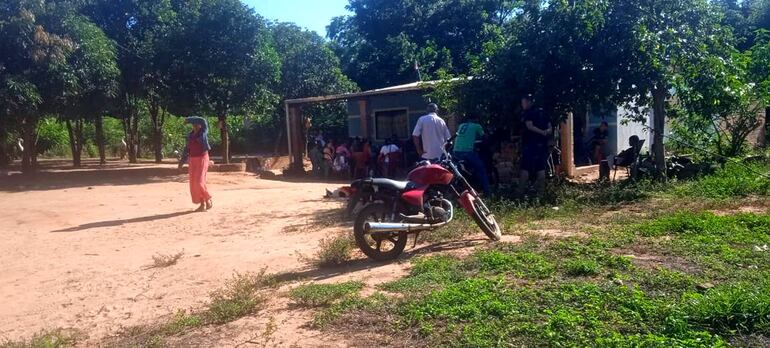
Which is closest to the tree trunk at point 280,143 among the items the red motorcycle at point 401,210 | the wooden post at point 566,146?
the wooden post at point 566,146

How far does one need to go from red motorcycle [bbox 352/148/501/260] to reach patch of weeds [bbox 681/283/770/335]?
2893 mm

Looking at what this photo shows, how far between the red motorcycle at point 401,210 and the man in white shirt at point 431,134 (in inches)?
111

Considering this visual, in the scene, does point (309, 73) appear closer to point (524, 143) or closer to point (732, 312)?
point (524, 143)

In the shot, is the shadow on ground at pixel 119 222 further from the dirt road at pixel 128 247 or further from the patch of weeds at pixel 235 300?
the patch of weeds at pixel 235 300

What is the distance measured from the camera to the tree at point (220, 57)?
18.2m

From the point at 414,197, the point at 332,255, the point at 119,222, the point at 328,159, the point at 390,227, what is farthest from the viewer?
the point at 328,159

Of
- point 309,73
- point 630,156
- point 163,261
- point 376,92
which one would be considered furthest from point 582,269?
point 309,73

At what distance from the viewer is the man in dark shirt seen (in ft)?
33.6

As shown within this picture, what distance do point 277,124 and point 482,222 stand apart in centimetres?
2756

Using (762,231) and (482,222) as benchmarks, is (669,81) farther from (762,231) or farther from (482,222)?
(482,222)

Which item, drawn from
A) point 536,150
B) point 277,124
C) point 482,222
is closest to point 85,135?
point 277,124

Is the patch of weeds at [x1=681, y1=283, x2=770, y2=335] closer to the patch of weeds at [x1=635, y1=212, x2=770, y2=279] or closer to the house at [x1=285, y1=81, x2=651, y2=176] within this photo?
the patch of weeds at [x1=635, y1=212, x2=770, y2=279]

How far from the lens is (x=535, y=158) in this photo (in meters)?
10.4

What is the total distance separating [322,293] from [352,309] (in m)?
0.51
